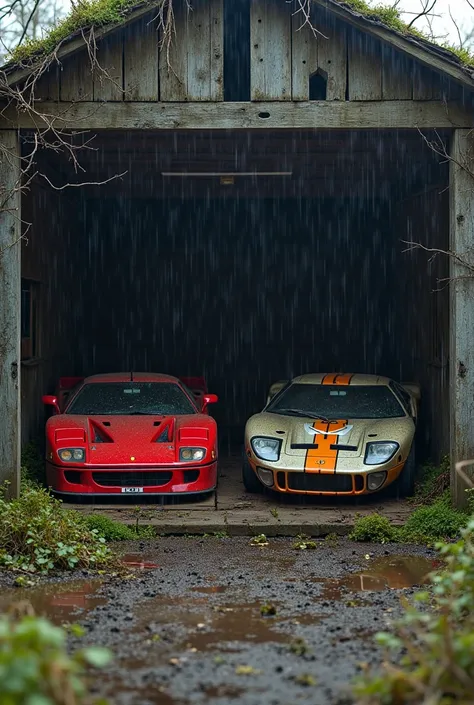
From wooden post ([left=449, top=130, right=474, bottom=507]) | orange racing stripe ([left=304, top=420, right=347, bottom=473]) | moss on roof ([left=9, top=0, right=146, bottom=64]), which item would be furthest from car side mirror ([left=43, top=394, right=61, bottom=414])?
Answer: wooden post ([left=449, top=130, right=474, bottom=507])

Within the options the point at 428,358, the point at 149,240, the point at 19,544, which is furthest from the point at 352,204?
the point at 19,544

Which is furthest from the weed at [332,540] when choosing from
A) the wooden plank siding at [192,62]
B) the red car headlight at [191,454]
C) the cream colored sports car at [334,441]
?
the wooden plank siding at [192,62]

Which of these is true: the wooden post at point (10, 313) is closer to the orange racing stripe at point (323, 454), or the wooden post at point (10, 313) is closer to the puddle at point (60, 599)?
the puddle at point (60, 599)

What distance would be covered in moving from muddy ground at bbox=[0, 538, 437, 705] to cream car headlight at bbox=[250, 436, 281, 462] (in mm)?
1474

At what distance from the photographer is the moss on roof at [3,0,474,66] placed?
10.2 m

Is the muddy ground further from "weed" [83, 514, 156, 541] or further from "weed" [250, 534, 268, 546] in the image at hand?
"weed" [83, 514, 156, 541]

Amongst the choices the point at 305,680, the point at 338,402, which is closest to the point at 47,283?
the point at 338,402

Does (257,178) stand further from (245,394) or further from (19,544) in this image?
(19,544)

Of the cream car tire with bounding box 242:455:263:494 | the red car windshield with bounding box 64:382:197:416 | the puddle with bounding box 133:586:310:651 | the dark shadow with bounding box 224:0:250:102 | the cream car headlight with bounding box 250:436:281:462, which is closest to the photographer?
the puddle with bounding box 133:586:310:651

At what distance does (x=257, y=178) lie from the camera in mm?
16875

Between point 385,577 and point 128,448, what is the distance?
12.6 ft

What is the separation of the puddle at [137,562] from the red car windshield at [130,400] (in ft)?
10.3

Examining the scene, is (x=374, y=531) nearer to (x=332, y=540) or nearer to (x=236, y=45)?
(x=332, y=540)

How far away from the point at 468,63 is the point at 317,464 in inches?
175
